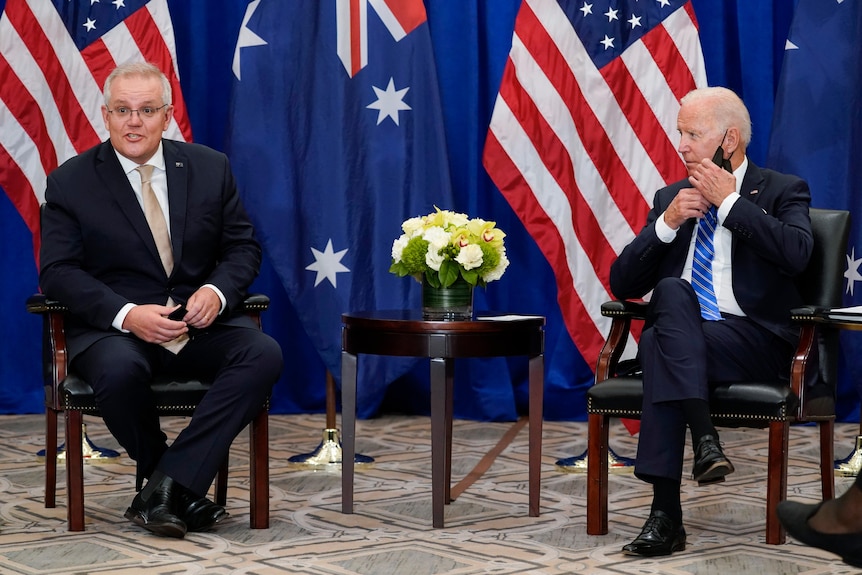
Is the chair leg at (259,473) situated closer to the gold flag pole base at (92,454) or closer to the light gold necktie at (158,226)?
the light gold necktie at (158,226)

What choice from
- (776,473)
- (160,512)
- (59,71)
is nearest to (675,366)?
(776,473)

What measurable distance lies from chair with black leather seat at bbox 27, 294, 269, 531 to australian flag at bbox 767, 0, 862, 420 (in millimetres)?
2714

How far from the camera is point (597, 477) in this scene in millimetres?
3648

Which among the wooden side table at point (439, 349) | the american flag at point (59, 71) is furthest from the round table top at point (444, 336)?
the american flag at point (59, 71)

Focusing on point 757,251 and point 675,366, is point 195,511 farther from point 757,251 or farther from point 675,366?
point 757,251

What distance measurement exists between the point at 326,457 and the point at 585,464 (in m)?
1.04

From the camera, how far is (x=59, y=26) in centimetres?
546

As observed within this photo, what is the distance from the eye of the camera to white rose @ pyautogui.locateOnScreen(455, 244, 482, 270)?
12.4 feet

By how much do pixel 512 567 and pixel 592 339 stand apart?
2.27 metres

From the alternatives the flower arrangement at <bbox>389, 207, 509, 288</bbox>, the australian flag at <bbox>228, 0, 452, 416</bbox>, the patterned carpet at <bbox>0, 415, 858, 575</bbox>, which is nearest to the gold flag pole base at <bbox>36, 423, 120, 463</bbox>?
the patterned carpet at <bbox>0, 415, 858, 575</bbox>

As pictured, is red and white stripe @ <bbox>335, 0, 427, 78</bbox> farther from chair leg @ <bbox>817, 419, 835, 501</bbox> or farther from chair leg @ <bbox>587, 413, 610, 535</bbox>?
chair leg @ <bbox>817, 419, 835, 501</bbox>

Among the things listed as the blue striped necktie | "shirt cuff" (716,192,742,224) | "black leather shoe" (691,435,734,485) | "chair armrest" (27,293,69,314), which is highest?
"shirt cuff" (716,192,742,224)

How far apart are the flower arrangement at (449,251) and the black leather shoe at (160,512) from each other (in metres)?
1.01

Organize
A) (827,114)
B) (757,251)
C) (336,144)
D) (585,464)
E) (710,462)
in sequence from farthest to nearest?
(336,144) < (827,114) < (585,464) < (757,251) < (710,462)
